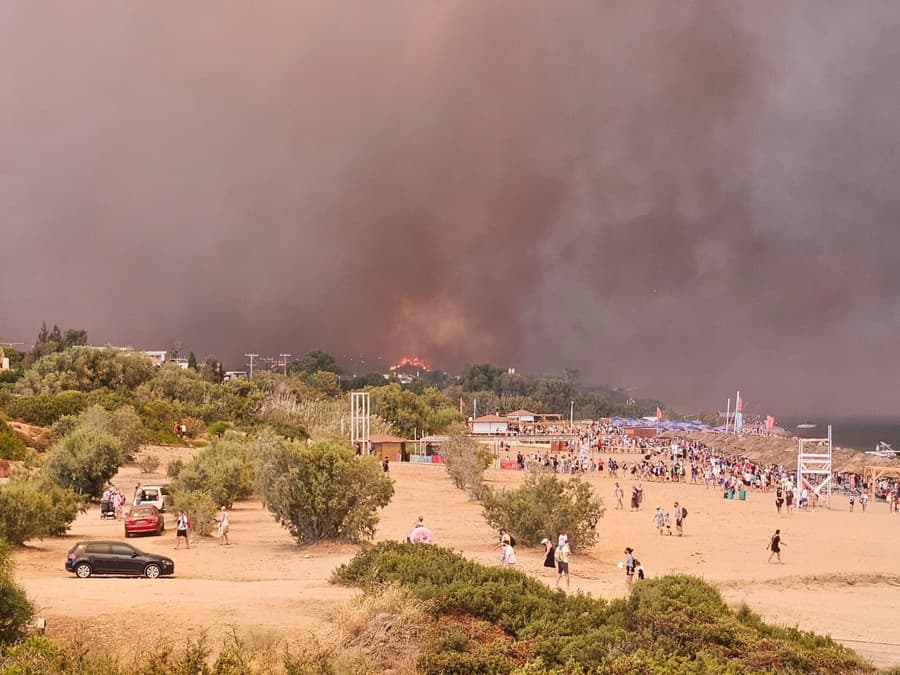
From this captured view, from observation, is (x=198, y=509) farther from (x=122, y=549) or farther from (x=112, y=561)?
(x=112, y=561)

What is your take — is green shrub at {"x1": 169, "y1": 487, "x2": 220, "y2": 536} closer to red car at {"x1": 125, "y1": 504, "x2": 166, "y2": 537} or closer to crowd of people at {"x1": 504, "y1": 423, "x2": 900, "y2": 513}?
red car at {"x1": 125, "y1": 504, "x2": 166, "y2": 537}

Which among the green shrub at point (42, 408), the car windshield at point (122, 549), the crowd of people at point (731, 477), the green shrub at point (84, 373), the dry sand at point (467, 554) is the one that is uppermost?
the green shrub at point (84, 373)

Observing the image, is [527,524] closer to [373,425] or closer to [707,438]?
[373,425]

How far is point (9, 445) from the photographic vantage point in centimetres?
4369

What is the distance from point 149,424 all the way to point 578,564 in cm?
4331

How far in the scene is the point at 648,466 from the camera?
6506 centimetres

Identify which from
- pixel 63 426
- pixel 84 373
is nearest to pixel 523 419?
pixel 84 373

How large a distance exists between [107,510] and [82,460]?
9.44ft

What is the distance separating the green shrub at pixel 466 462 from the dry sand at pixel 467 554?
1.18 meters

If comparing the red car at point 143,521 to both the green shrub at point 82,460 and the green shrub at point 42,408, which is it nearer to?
the green shrub at point 82,460

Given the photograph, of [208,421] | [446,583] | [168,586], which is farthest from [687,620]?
[208,421]

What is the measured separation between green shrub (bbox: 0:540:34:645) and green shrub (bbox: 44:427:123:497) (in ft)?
73.2

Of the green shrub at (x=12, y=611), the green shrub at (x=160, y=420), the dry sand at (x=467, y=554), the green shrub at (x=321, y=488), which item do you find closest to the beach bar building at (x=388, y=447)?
the green shrub at (x=160, y=420)

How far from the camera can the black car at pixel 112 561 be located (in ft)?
62.1
